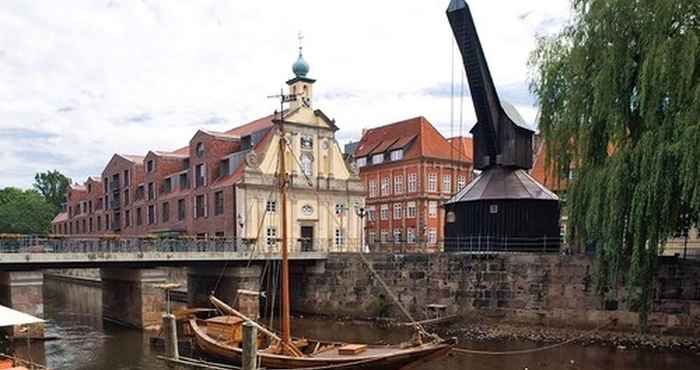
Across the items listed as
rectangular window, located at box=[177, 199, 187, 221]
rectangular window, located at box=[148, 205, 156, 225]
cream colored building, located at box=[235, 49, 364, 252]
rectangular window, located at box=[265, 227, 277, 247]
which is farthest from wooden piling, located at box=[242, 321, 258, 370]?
rectangular window, located at box=[148, 205, 156, 225]

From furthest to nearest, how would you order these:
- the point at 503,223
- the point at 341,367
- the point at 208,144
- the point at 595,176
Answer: the point at 208,144, the point at 503,223, the point at 595,176, the point at 341,367

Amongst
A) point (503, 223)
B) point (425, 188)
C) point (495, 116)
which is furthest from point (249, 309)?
point (425, 188)

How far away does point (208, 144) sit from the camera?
43688 millimetres

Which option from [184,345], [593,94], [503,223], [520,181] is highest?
[593,94]

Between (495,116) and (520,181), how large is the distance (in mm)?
3541

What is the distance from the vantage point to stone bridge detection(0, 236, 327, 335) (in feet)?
82.9

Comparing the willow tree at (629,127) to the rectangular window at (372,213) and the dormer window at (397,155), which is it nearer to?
the dormer window at (397,155)

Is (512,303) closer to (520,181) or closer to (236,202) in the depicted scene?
(520,181)

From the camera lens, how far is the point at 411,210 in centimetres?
5219

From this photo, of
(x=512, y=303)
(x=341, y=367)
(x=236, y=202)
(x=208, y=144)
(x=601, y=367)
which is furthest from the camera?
(x=208, y=144)

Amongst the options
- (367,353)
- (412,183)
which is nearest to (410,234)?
(412,183)

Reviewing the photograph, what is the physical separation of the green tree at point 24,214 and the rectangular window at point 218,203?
54.5 metres

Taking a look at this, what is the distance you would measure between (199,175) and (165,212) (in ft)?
21.8

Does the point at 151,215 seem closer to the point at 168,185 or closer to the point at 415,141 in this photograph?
the point at 168,185
